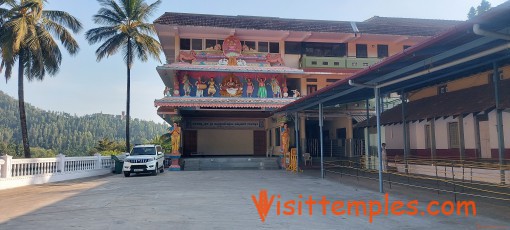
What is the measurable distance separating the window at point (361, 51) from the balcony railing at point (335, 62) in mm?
1177

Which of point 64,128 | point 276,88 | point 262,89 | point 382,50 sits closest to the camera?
point 262,89

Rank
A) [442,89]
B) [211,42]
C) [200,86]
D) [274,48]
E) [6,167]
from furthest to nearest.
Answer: [274,48], [211,42], [200,86], [442,89], [6,167]

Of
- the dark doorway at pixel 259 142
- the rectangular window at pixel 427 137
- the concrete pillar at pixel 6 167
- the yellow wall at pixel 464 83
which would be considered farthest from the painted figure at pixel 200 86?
the rectangular window at pixel 427 137

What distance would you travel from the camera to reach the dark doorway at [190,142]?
29016 mm

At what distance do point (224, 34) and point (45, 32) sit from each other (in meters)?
11.3

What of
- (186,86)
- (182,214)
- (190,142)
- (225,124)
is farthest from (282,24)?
(182,214)

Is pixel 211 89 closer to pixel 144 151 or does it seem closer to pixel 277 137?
pixel 277 137

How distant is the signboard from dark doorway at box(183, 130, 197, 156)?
0.55 m

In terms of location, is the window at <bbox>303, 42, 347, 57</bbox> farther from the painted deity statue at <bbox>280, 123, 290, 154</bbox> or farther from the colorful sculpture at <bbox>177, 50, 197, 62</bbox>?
the colorful sculpture at <bbox>177, 50, 197, 62</bbox>

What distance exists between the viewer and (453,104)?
47.5ft

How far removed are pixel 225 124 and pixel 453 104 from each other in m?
18.3

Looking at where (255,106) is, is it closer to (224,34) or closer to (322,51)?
(224,34)

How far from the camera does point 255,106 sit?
23797 mm

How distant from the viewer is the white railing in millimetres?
13820
